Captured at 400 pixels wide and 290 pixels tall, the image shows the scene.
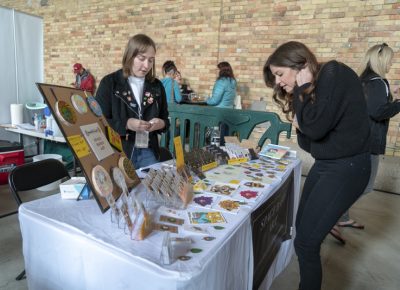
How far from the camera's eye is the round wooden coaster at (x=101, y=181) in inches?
35.6

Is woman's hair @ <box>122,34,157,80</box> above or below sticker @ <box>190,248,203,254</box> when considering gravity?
above

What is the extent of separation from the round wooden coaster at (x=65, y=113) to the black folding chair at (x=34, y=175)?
0.72 meters

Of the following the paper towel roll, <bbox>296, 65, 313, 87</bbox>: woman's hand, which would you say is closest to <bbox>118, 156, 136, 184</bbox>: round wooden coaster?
<bbox>296, 65, 313, 87</bbox>: woman's hand

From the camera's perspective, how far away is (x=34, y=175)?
153 cm

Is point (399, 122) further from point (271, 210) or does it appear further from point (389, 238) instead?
point (271, 210)

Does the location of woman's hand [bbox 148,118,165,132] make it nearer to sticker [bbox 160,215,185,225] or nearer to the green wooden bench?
the green wooden bench

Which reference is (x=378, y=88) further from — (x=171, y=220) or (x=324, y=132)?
(x=171, y=220)

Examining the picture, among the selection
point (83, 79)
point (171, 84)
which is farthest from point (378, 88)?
point (83, 79)

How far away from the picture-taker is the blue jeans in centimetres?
176

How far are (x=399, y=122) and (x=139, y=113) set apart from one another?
338cm

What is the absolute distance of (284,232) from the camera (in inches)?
69.8

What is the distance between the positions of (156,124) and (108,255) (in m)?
1.02

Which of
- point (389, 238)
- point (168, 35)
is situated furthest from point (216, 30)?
point (389, 238)

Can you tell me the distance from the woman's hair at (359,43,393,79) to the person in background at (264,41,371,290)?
3.86ft
